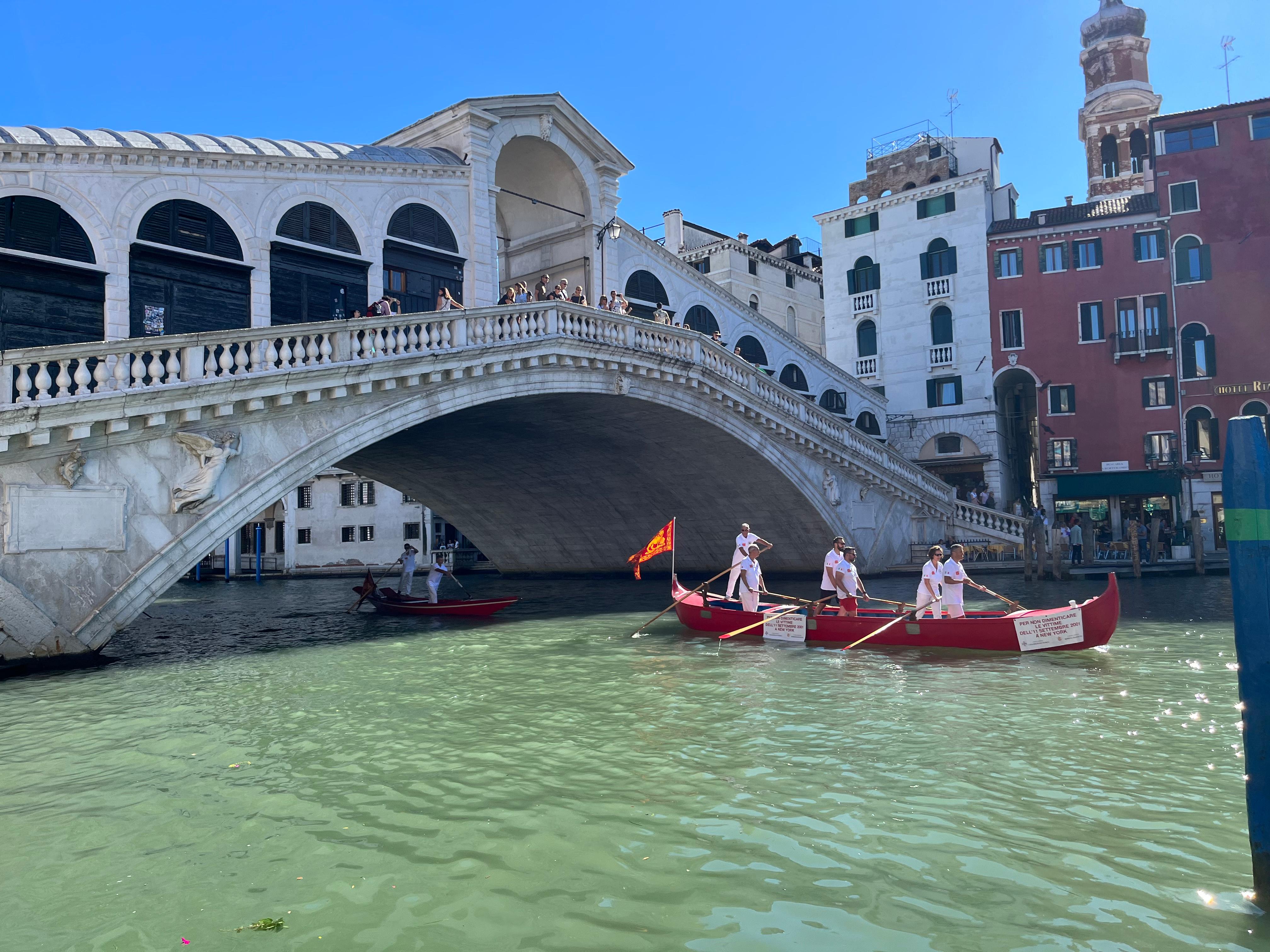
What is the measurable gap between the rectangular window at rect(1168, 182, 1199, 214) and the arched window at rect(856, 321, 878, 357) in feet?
33.0

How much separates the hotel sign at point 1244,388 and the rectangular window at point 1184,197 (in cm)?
568

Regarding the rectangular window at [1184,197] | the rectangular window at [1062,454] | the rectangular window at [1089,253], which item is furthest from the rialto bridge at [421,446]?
the rectangular window at [1184,197]

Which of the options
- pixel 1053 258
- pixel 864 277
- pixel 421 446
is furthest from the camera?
pixel 864 277

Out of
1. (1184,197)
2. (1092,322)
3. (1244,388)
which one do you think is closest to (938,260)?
(1092,322)

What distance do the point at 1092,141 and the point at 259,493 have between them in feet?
129

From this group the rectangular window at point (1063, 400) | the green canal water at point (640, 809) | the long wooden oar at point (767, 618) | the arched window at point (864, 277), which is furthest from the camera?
the arched window at point (864, 277)

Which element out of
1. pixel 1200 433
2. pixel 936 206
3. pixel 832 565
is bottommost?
pixel 832 565

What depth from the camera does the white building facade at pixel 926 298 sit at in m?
31.2

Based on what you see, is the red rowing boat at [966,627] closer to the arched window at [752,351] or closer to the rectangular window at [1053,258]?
the arched window at [752,351]

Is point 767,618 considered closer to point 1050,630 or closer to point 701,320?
point 1050,630

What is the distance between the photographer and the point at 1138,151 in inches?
1506

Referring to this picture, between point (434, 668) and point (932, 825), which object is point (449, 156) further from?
point (932, 825)

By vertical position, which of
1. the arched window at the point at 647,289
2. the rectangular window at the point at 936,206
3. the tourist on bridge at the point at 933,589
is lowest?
the tourist on bridge at the point at 933,589

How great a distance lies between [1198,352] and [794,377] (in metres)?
12.5
